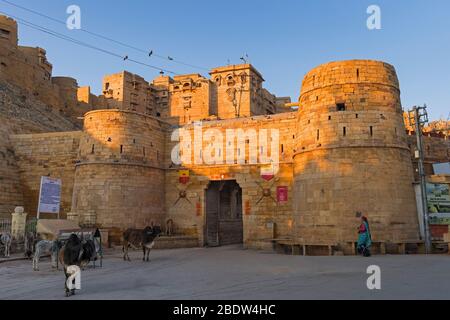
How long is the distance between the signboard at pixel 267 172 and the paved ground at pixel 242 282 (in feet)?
32.2

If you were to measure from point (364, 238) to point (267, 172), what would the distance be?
8284 millimetres

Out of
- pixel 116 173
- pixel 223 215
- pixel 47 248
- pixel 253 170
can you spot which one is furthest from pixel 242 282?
pixel 223 215

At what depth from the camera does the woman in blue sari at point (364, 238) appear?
1422cm

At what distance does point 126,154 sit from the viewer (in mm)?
21750

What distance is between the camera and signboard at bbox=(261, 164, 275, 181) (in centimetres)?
2152

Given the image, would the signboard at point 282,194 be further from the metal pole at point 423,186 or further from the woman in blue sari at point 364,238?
the metal pole at point 423,186

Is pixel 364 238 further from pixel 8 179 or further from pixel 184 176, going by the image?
pixel 8 179

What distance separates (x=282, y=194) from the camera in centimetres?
2100

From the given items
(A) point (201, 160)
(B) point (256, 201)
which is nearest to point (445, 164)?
(B) point (256, 201)

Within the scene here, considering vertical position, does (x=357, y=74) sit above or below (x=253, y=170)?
above

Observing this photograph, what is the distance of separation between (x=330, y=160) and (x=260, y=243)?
684 cm
